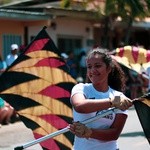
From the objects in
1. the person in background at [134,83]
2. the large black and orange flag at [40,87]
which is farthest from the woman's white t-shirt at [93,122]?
the person in background at [134,83]

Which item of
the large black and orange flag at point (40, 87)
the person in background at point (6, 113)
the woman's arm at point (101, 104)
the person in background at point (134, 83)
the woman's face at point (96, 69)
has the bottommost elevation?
the person in background at point (134, 83)

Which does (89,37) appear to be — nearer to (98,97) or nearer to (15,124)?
(15,124)

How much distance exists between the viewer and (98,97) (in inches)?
141

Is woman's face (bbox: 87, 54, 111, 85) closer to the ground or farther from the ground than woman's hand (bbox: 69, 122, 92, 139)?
farther from the ground

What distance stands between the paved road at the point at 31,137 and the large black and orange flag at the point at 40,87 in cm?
382

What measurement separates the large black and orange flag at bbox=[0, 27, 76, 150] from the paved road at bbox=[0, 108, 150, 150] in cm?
382

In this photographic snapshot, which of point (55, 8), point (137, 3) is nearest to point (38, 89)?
point (137, 3)

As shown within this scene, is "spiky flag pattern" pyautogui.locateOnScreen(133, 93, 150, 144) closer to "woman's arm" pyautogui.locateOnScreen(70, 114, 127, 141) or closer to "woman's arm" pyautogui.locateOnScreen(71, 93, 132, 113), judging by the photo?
"woman's arm" pyautogui.locateOnScreen(70, 114, 127, 141)

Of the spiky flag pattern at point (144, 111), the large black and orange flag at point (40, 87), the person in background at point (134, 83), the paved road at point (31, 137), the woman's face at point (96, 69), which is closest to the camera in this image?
the woman's face at point (96, 69)

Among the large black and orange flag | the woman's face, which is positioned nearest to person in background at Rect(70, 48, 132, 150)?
the woman's face

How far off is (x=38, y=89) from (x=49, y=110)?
240 mm

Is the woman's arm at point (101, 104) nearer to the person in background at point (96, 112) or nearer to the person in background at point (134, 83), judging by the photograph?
the person in background at point (96, 112)

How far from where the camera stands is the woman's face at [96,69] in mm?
3525

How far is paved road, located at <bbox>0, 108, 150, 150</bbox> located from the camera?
9.27m
